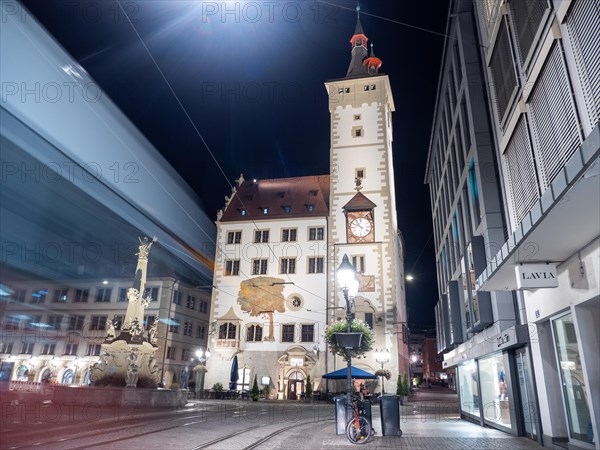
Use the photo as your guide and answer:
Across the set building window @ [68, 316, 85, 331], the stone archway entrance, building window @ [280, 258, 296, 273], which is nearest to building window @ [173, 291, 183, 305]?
building window @ [68, 316, 85, 331]

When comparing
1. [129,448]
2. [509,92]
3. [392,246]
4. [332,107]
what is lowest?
[129,448]

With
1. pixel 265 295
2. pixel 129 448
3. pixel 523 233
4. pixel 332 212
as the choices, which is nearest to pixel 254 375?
pixel 265 295

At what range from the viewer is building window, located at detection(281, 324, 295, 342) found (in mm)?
40250

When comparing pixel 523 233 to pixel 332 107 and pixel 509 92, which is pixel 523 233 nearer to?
pixel 509 92

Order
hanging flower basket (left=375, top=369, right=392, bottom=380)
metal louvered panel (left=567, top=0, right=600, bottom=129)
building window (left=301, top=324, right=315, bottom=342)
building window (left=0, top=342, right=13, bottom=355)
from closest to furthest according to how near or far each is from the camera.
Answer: metal louvered panel (left=567, top=0, right=600, bottom=129) < hanging flower basket (left=375, top=369, right=392, bottom=380) < building window (left=301, top=324, right=315, bottom=342) < building window (left=0, top=342, right=13, bottom=355)

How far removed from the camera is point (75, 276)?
52.2 m

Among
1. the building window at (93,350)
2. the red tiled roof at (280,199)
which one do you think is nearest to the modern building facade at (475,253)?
the red tiled roof at (280,199)

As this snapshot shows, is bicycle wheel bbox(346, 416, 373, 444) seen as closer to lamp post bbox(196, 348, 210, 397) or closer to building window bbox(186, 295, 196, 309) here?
lamp post bbox(196, 348, 210, 397)

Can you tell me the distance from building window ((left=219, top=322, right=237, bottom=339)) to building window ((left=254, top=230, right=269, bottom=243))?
8693 mm

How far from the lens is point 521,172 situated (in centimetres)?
1309

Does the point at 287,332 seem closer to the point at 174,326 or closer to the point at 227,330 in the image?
the point at 227,330

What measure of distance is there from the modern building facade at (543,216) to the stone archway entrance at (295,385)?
23.3 meters

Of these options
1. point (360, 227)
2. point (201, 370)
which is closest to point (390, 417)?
point (360, 227)

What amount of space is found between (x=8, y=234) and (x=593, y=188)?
24427 mm
